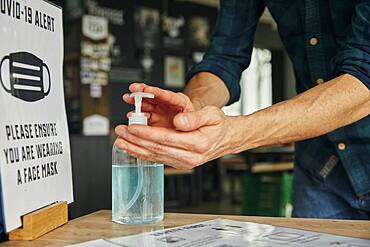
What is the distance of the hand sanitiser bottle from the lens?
3.13ft

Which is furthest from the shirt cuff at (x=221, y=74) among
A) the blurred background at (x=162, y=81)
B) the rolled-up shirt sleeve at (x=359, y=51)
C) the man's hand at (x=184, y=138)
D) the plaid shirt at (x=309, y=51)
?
the blurred background at (x=162, y=81)

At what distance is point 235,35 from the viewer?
1.41 meters

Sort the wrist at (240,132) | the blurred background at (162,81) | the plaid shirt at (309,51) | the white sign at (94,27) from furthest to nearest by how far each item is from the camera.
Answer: the white sign at (94,27), the blurred background at (162,81), the plaid shirt at (309,51), the wrist at (240,132)

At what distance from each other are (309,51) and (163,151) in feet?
1.88

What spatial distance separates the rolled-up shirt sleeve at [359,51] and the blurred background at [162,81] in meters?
2.46

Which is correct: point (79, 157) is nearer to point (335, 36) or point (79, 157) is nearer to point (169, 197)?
point (335, 36)

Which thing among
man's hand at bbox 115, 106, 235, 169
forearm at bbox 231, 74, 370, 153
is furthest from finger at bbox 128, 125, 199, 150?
forearm at bbox 231, 74, 370, 153

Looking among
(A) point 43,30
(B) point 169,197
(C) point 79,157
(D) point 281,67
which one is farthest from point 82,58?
(A) point 43,30

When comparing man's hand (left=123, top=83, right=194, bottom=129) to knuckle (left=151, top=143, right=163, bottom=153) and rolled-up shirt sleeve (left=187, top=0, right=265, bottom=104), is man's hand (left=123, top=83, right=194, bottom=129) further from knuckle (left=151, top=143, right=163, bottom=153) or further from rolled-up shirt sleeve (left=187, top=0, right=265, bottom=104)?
rolled-up shirt sleeve (left=187, top=0, right=265, bottom=104)

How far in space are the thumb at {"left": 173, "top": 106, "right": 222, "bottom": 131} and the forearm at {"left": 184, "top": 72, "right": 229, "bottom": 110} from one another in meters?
0.37

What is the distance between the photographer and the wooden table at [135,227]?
0.83m

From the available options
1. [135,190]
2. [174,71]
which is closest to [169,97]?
[135,190]

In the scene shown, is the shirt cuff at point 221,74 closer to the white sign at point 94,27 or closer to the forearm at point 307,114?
the forearm at point 307,114

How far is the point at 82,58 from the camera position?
5.90m
